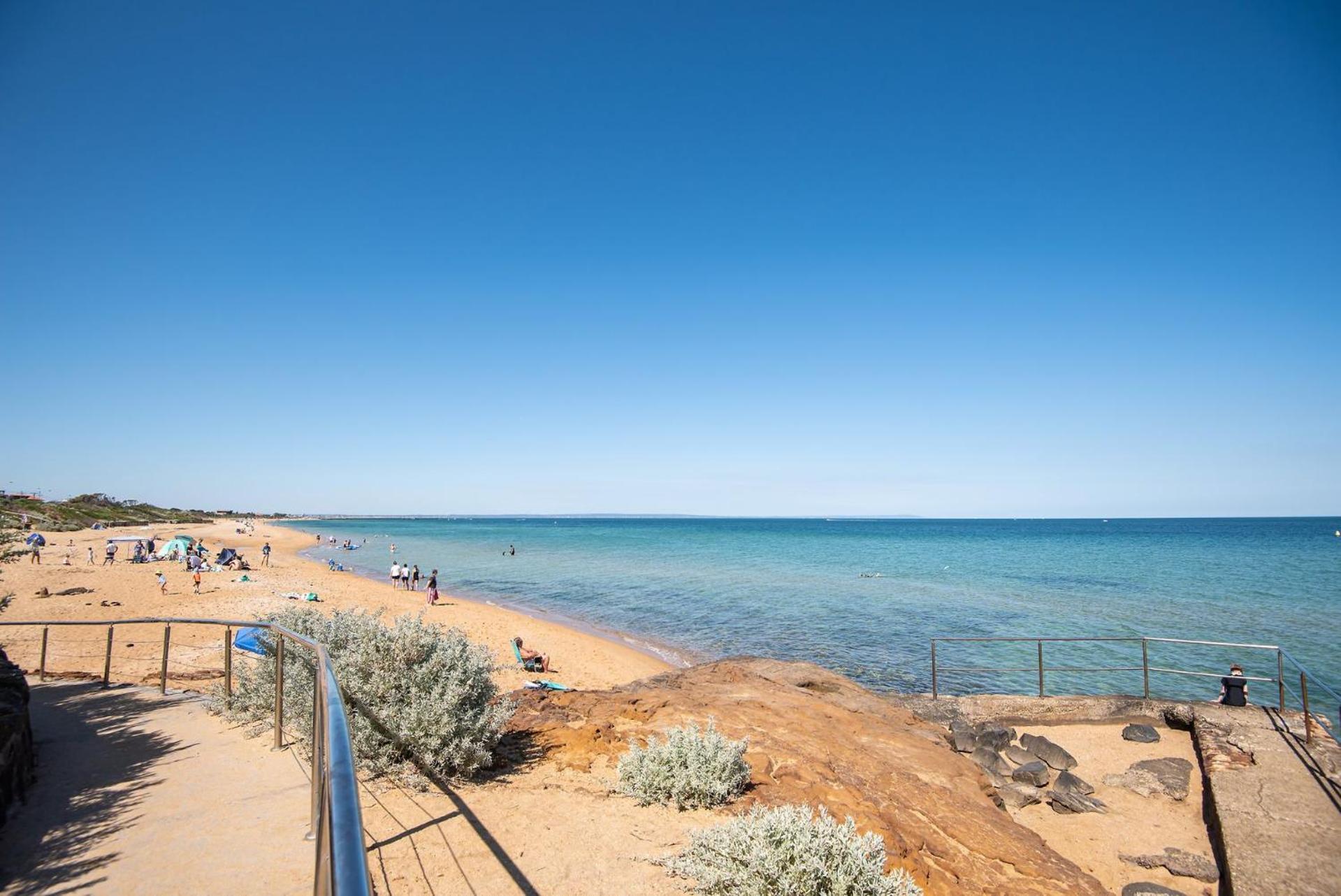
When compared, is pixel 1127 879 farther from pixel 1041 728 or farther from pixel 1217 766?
pixel 1041 728

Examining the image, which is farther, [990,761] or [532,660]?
[532,660]

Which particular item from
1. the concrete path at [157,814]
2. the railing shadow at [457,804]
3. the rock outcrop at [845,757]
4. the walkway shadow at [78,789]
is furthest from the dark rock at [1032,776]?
the walkway shadow at [78,789]

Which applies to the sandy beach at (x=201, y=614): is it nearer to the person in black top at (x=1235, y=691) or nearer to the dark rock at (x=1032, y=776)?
the dark rock at (x=1032, y=776)

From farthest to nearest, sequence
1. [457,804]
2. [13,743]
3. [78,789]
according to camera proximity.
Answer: [457,804] < [78,789] < [13,743]

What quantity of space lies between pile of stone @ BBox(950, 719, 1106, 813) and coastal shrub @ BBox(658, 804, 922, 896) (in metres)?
4.13

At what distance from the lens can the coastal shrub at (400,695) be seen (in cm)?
561

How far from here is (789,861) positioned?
4105 millimetres

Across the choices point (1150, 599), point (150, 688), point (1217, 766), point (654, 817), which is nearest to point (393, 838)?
point (654, 817)

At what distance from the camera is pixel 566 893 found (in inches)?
167

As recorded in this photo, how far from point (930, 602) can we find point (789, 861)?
93.4 feet

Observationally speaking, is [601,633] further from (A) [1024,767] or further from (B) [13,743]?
(B) [13,743]

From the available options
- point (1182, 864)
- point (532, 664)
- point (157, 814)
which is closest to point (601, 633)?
point (532, 664)

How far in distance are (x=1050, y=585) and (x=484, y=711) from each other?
40.5 meters

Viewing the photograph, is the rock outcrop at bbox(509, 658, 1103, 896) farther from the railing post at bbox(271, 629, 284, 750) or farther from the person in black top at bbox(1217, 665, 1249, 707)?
the person in black top at bbox(1217, 665, 1249, 707)
